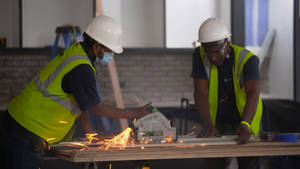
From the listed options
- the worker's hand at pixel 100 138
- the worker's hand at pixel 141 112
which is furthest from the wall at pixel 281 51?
the worker's hand at pixel 100 138

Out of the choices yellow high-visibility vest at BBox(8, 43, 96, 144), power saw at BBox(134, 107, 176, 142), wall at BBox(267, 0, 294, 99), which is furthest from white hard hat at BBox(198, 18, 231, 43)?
wall at BBox(267, 0, 294, 99)

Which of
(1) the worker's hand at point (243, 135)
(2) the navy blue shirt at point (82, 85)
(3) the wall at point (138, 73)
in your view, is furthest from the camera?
(3) the wall at point (138, 73)

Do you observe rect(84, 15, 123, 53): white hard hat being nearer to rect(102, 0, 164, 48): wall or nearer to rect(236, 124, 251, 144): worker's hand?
rect(236, 124, 251, 144): worker's hand

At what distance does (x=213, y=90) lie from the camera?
3.12 metres

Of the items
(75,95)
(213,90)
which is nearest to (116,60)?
(213,90)

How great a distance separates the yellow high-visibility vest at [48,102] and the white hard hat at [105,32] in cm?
19

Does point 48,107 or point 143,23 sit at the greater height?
point 143,23

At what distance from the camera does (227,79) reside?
3.04 metres

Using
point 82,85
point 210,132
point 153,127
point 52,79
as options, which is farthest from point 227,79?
point 52,79

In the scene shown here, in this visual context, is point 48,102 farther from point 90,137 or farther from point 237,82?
point 237,82

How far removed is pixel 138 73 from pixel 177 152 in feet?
14.5

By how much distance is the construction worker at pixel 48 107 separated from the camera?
2336 millimetres

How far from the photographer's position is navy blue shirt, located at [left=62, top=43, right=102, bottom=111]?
232 cm

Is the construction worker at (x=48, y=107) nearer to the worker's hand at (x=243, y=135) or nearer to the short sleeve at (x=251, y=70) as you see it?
the worker's hand at (x=243, y=135)
